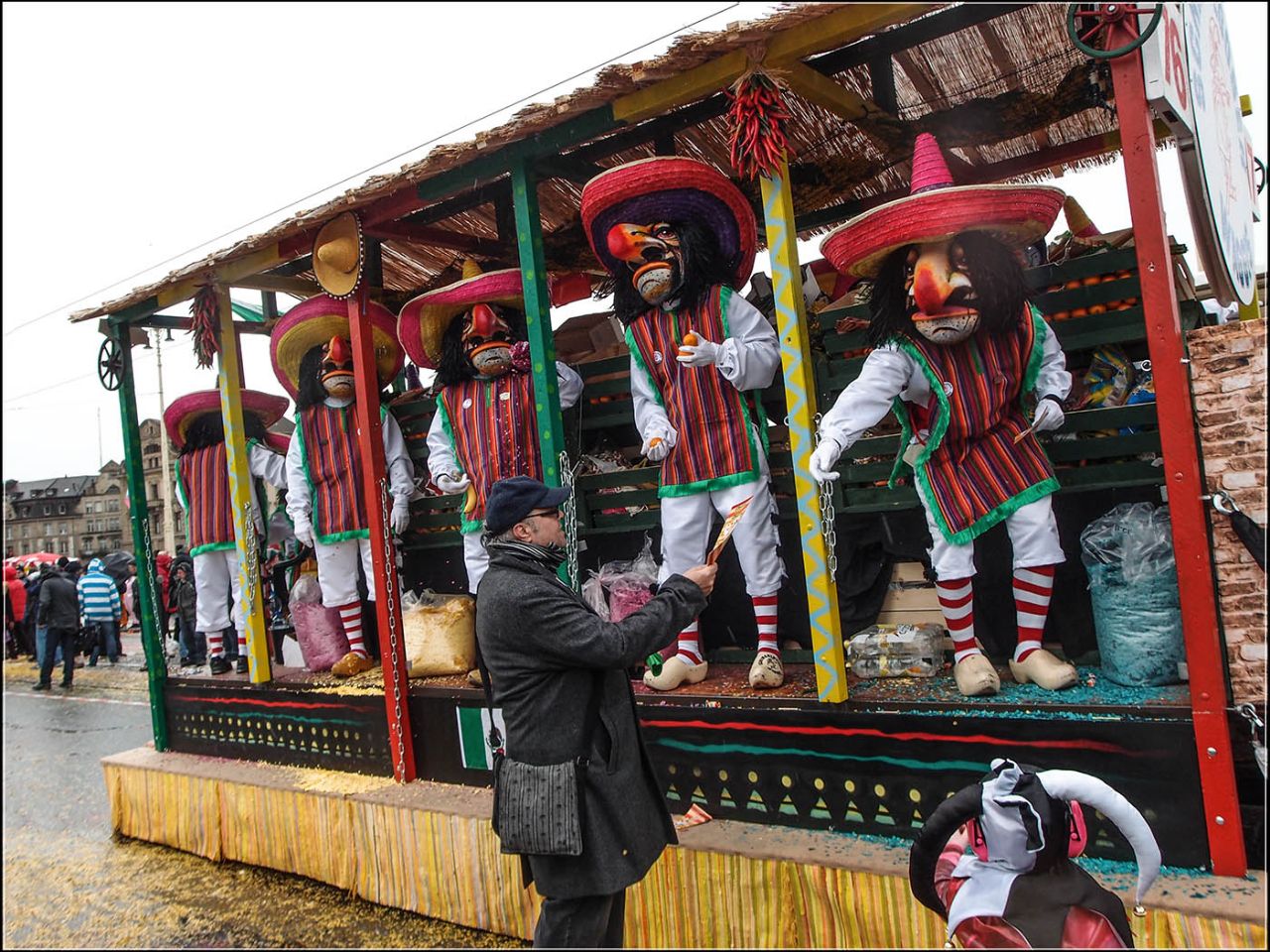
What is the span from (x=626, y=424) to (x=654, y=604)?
245cm

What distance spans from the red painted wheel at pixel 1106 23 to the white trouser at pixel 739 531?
1.82 metres

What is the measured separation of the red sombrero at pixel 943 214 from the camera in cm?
295

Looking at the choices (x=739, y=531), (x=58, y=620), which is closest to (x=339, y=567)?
(x=739, y=531)

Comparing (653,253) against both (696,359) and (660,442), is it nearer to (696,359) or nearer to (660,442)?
(696,359)

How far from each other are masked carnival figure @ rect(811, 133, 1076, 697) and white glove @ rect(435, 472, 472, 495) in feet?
7.08

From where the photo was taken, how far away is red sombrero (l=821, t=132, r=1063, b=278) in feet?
9.66

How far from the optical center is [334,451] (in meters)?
5.22

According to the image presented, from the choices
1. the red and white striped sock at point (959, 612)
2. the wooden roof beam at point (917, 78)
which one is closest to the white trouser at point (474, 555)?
the red and white striped sock at point (959, 612)

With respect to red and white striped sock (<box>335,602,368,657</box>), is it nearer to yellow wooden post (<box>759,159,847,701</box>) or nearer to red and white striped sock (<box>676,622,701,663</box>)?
red and white striped sock (<box>676,622,701,663</box>)

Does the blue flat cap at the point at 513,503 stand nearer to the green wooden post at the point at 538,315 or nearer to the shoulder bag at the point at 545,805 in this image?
the shoulder bag at the point at 545,805

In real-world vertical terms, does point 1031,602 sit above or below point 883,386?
below

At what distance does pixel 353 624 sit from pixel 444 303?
2.12 meters

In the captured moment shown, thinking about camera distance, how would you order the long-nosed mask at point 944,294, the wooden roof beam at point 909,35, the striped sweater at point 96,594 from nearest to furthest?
the long-nosed mask at point 944,294, the wooden roof beam at point 909,35, the striped sweater at point 96,594

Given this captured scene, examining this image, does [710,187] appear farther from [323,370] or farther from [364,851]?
[364,851]
